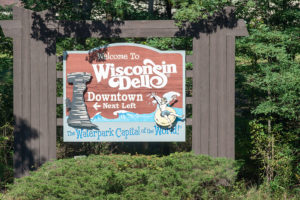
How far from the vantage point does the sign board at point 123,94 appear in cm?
731

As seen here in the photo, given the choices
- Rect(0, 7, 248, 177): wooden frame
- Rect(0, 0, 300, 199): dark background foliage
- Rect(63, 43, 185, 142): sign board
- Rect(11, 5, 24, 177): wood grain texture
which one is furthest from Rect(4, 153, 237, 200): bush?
Rect(0, 0, 300, 199): dark background foliage

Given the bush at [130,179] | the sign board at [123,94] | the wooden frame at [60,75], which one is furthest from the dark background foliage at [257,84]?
the bush at [130,179]

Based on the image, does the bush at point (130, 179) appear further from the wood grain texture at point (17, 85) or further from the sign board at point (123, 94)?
the wood grain texture at point (17, 85)

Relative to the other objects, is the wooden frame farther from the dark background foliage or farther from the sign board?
the dark background foliage

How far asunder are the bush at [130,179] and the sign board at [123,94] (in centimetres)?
62

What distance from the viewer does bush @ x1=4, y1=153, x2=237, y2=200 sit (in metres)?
5.52

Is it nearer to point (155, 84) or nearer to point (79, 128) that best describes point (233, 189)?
point (155, 84)

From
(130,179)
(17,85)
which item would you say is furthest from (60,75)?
(130,179)

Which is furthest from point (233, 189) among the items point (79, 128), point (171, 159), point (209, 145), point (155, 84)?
point (79, 128)

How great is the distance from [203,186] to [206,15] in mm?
2863

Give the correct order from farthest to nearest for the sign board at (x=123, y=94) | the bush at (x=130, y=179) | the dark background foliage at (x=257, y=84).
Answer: the dark background foliage at (x=257, y=84)
the sign board at (x=123, y=94)
the bush at (x=130, y=179)

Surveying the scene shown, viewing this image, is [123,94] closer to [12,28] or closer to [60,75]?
[60,75]

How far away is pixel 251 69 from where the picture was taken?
912cm

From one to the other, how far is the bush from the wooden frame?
2.42ft
